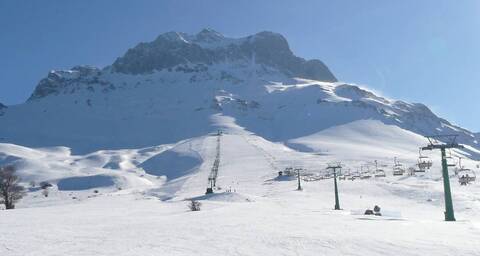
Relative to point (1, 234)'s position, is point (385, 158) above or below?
above

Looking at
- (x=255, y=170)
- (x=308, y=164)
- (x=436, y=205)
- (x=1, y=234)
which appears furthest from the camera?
(x=308, y=164)

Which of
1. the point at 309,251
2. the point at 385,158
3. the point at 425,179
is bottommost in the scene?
the point at 309,251

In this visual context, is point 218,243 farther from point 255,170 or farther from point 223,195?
point 255,170

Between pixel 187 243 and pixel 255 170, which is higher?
pixel 255 170

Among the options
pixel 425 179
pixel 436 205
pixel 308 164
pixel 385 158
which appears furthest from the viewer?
pixel 385 158

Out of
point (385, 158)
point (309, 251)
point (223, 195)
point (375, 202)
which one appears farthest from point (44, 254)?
point (385, 158)

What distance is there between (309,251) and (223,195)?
4260 centimetres

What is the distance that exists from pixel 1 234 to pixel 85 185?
116220 millimetres

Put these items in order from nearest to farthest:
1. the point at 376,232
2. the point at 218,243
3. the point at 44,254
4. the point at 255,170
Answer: the point at 44,254
the point at 218,243
the point at 376,232
the point at 255,170

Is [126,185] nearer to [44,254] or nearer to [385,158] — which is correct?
[385,158]

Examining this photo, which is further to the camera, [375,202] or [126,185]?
[126,185]

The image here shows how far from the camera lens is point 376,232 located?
66.9 feet

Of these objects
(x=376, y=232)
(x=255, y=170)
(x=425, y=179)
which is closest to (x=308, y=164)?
(x=255, y=170)

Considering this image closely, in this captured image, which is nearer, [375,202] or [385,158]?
[375,202]
